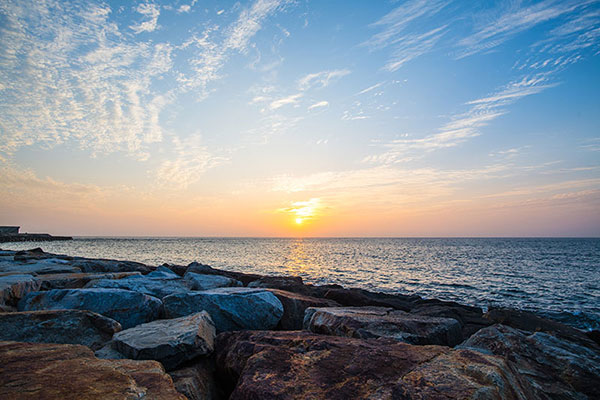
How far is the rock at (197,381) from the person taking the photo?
2929 mm

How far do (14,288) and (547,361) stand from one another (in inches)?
354

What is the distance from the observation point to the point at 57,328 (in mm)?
3922

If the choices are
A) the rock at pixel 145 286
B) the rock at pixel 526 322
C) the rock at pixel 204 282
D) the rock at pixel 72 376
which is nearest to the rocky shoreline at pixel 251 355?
the rock at pixel 72 376

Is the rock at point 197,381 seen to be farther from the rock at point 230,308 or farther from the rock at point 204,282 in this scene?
the rock at point 204,282

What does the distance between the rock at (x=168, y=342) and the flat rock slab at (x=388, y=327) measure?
5.19 ft

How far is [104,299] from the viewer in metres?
5.21

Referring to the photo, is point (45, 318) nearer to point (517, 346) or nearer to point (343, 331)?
point (343, 331)

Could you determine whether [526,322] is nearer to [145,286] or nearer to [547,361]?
[547,361]

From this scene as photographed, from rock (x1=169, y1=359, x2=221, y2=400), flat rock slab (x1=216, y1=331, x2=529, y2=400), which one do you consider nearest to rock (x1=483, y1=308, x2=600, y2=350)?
flat rock slab (x1=216, y1=331, x2=529, y2=400)

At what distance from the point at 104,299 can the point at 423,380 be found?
5.04 meters

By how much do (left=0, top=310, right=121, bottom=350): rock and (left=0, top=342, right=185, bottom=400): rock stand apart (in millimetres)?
902

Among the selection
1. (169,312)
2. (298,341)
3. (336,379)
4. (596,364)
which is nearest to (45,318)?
(169,312)

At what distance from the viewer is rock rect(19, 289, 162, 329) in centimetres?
509

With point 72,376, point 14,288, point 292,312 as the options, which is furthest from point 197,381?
point 14,288
